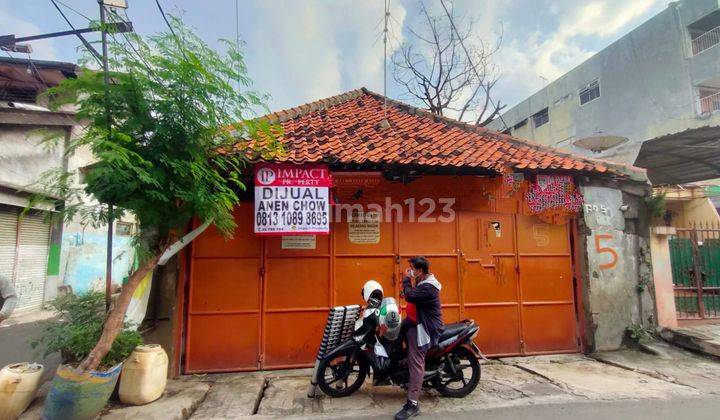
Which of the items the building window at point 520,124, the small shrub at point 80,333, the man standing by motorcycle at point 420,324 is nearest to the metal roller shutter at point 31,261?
the small shrub at point 80,333

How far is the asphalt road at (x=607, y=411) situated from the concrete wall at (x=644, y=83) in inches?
377

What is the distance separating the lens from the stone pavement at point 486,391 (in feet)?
14.5

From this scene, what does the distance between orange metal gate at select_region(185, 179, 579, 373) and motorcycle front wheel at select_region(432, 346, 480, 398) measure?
1608 mm

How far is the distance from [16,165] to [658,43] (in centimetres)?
2467

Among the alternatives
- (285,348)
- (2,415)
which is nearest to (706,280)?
(285,348)

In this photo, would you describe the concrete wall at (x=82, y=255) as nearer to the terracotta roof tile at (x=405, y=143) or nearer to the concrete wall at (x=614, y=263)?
the terracotta roof tile at (x=405, y=143)

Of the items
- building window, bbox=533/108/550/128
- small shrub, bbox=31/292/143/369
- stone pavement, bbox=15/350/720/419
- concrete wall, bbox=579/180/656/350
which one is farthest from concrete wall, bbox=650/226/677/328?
building window, bbox=533/108/550/128

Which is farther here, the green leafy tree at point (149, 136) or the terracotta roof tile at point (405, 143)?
the terracotta roof tile at point (405, 143)

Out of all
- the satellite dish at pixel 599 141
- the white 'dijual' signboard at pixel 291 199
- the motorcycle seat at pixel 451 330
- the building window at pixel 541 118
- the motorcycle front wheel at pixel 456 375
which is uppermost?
the building window at pixel 541 118

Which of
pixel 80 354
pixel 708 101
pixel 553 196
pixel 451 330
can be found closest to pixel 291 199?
pixel 451 330

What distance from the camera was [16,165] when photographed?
11.0 metres

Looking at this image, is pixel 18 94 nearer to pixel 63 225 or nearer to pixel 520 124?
pixel 63 225

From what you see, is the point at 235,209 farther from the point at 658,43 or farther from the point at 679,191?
the point at 658,43

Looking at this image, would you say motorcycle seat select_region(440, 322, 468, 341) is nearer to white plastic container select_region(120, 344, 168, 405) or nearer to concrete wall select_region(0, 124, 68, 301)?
white plastic container select_region(120, 344, 168, 405)
